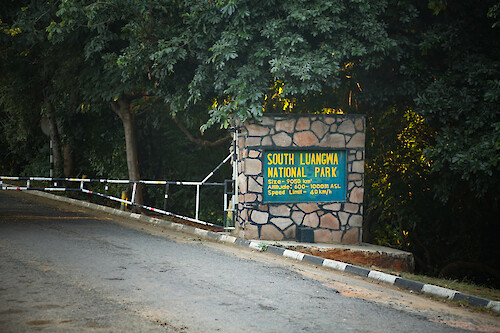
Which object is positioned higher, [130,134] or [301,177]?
[130,134]

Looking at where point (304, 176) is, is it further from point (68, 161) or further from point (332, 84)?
point (68, 161)

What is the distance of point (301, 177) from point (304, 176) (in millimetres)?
74

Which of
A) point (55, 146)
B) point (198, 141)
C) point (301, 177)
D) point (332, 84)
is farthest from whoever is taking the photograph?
point (55, 146)

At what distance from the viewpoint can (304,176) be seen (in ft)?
47.4

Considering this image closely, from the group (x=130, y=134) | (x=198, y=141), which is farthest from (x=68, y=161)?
(x=198, y=141)

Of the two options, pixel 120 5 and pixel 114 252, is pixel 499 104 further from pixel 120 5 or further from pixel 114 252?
pixel 120 5

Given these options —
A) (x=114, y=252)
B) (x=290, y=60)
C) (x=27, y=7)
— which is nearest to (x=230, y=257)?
(x=114, y=252)

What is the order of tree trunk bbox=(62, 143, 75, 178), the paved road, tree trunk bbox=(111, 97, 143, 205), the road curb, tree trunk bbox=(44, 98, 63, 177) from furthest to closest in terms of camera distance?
tree trunk bbox=(62, 143, 75, 178)
tree trunk bbox=(44, 98, 63, 177)
tree trunk bbox=(111, 97, 143, 205)
the road curb
the paved road

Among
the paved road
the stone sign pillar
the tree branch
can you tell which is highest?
the tree branch

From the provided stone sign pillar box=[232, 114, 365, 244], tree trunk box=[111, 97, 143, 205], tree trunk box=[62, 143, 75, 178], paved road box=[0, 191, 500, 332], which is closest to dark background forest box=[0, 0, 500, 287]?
tree trunk box=[111, 97, 143, 205]

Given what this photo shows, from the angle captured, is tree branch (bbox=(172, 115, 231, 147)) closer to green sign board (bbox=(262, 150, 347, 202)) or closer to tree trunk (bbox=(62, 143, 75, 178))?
green sign board (bbox=(262, 150, 347, 202))

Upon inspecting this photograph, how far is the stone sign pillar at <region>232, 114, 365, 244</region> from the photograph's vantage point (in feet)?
46.5

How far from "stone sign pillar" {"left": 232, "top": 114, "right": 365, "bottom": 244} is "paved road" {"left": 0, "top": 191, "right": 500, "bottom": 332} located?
1.67 m

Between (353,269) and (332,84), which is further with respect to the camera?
(332,84)
